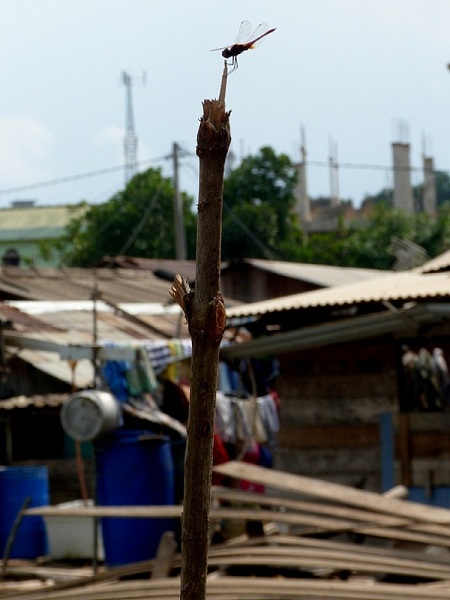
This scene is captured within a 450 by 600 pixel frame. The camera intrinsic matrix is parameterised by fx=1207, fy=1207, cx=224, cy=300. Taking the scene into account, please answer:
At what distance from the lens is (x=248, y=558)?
23.1 ft

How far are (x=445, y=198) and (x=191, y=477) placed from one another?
260 feet

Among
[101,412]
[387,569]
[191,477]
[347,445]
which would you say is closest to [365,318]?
[347,445]

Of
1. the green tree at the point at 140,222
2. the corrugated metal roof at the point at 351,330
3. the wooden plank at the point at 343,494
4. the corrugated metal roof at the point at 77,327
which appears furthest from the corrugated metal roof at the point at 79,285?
the green tree at the point at 140,222

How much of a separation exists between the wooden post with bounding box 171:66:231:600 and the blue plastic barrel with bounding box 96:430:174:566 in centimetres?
841

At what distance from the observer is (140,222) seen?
106 feet

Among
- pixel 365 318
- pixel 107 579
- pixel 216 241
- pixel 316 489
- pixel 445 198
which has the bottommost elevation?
pixel 107 579

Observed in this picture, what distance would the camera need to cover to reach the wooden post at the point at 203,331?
212cm

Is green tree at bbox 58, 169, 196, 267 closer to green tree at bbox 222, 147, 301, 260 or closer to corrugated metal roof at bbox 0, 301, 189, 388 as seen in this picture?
green tree at bbox 222, 147, 301, 260

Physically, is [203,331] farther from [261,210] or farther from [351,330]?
[261,210]

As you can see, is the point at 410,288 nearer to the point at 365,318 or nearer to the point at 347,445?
the point at 365,318

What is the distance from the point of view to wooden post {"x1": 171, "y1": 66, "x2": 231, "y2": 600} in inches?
83.4

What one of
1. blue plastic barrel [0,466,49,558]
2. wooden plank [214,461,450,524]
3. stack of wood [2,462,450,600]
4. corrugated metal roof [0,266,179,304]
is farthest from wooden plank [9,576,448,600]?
corrugated metal roof [0,266,179,304]

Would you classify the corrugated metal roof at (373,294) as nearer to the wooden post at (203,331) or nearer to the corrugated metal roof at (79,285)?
the corrugated metal roof at (79,285)

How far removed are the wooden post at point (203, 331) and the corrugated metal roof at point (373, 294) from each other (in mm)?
7362
